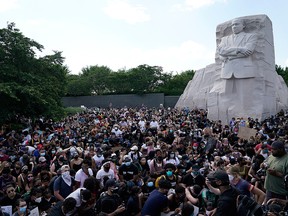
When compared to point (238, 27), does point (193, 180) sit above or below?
below

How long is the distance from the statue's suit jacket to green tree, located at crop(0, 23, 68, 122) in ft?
35.7

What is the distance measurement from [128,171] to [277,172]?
2797 millimetres

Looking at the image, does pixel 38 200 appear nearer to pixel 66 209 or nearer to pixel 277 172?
pixel 66 209

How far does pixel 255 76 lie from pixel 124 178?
611 inches

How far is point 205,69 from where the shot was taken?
3092 cm

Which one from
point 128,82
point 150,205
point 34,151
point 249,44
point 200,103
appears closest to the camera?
point 150,205

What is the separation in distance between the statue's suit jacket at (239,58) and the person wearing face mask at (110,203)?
53.9ft

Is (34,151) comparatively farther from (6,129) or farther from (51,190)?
(6,129)

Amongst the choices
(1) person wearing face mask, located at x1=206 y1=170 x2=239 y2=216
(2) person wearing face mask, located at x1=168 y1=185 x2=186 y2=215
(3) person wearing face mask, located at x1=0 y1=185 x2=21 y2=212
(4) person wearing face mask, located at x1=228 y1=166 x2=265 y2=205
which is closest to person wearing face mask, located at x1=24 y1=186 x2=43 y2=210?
(3) person wearing face mask, located at x1=0 y1=185 x2=21 y2=212

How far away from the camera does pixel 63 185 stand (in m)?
5.56

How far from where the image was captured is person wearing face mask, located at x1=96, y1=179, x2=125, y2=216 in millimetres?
4070

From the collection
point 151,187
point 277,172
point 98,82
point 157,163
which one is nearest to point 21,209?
point 151,187

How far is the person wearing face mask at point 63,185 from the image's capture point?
17.8 ft

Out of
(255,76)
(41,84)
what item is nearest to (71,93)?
(41,84)
